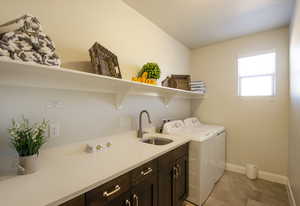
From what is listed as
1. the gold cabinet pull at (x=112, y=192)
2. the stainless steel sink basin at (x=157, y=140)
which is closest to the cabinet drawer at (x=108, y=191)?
the gold cabinet pull at (x=112, y=192)

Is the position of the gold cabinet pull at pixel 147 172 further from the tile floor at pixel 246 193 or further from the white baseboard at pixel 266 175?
the white baseboard at pixel 266 175

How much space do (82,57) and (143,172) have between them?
3.94 feet

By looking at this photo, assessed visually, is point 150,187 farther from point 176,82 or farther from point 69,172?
point 176,82

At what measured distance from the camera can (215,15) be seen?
202cm

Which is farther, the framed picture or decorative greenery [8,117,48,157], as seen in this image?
the framed picture

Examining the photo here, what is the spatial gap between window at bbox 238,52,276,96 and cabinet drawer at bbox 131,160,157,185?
2.39m

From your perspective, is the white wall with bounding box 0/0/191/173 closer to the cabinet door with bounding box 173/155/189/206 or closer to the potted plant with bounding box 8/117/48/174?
the potted plant with bounding box 8/117/48/174

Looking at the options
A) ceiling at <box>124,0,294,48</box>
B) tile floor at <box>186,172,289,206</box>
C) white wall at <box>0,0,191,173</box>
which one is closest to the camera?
white wall at <box>0,0,191,173</box>

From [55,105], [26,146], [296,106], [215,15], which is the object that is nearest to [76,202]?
[26,146]

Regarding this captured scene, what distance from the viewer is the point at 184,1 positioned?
5.77ft

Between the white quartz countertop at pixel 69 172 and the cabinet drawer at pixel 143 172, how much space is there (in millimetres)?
58

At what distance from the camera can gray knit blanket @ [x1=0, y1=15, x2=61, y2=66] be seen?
30.6 inches

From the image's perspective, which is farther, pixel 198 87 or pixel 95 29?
pixel 198 87

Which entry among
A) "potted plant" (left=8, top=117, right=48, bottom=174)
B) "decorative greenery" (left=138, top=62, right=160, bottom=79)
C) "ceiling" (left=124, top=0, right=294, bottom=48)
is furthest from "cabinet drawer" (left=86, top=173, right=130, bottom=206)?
"ceiling" (left=124, top=0, right=294, bottom=48)
